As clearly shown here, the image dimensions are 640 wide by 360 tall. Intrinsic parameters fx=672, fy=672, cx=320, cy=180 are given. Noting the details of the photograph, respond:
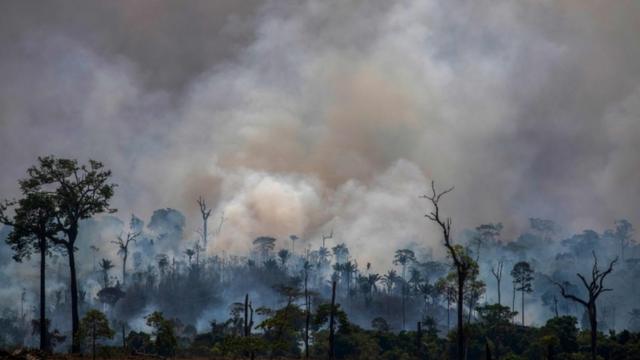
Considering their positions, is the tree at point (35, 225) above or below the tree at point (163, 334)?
above

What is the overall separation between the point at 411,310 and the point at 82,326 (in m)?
142

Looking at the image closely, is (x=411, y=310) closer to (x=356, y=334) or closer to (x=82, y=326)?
(x=356, y=334)

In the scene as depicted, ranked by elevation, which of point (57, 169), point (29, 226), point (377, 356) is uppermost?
point (57, 169)

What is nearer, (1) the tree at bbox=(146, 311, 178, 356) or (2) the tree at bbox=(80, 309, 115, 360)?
(2) the tree at bbox=(80, 309, 115, 360)

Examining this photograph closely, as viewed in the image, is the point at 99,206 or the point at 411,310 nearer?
the point at 99,206

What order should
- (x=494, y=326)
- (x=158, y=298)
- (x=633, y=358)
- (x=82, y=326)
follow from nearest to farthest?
(x=82, y=326) → (x=633, y=358) → (x=494, y=326) → (x=158, y=298)

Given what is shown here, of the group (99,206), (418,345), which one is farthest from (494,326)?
(99,206)

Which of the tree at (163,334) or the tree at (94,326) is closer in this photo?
the tree at (94,326)

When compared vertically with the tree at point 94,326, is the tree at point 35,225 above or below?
above

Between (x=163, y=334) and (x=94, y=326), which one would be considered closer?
(x=94, y=326)

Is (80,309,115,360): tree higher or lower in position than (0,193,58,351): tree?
lower

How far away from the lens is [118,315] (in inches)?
7106

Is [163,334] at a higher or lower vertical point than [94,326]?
lower

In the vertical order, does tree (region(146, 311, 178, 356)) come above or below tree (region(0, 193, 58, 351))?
below
